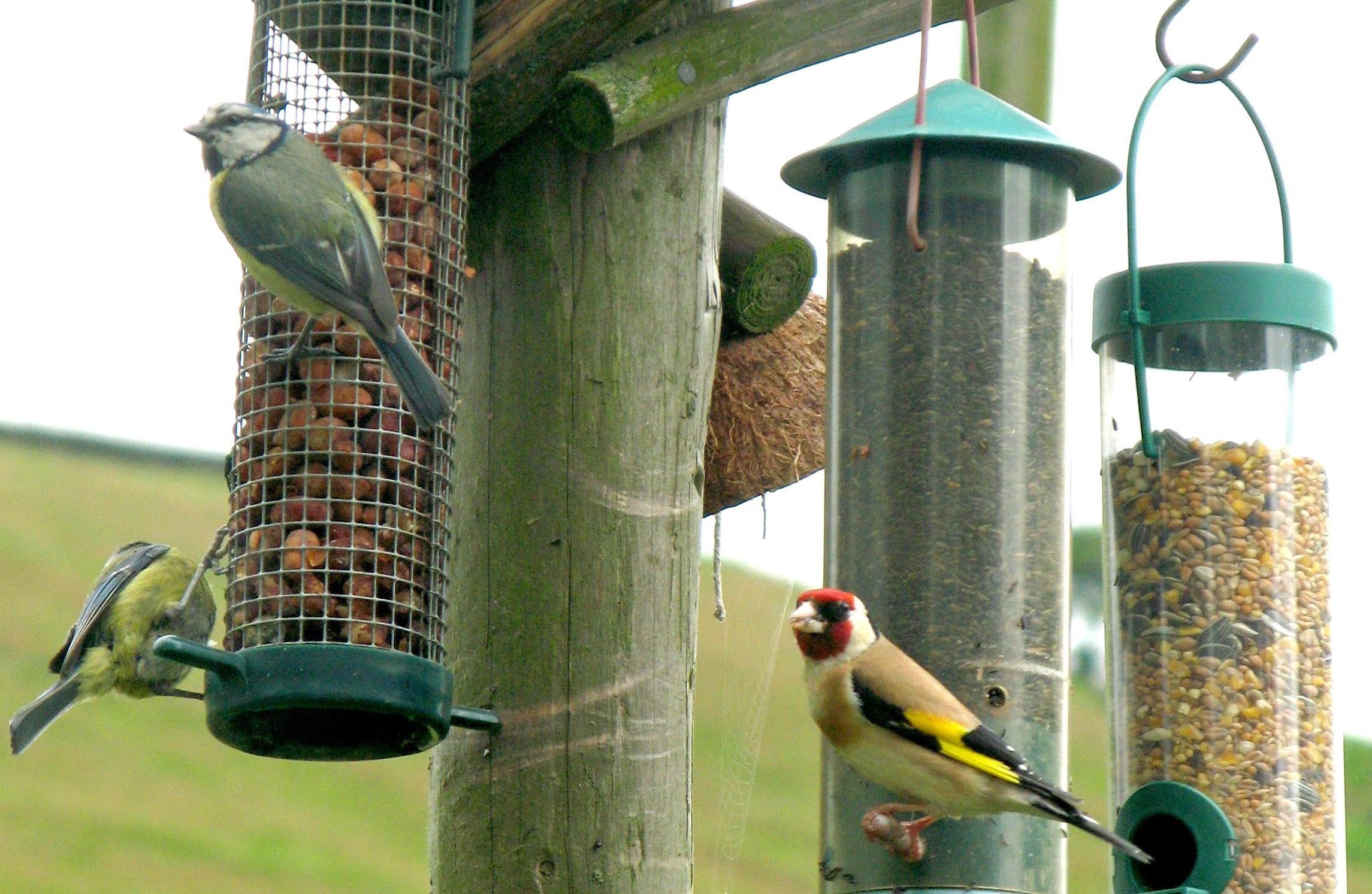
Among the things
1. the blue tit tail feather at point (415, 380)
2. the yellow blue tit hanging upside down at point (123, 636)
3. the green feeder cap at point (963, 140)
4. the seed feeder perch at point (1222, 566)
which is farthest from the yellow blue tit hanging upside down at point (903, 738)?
the yellow blue tit hanging upside down at point (123, 636)

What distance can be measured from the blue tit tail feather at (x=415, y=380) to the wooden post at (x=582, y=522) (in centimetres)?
18

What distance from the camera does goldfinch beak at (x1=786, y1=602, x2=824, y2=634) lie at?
170 inches

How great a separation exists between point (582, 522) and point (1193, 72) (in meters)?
1.78

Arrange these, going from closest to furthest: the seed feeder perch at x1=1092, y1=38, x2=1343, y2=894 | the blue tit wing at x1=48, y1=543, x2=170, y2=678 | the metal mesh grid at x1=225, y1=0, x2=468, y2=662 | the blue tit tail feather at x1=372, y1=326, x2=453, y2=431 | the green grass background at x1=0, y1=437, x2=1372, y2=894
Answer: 1. the blue tit tail feather at x1=372, y1=326, x2=453, y2=431
2. the metal mesh grid at x1=225, y1=0, x2=468, y2=662
3. the seed feeder perch at x1=1092, y1=38, x2=1343, y2=894
4. the blue tit wing at x1=48, y1=543, x2=170, y2=678
5. the green grass background at x1=0, y1=437, x2=1372, y2=894

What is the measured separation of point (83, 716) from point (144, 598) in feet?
57.0

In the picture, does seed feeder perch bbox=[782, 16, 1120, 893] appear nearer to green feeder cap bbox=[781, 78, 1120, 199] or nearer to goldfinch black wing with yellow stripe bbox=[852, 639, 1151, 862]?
green feeder cap bbox=[781, 78, 1120, 199]

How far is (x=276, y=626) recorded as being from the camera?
13.5 ft

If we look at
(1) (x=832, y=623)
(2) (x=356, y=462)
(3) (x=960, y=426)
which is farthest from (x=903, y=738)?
(2) (x=356, y=462)

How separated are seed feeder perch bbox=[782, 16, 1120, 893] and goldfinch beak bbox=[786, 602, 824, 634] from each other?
9.1 inches

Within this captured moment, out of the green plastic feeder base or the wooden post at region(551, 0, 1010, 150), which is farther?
the wooden post at region(551, 0, 1010, 150)

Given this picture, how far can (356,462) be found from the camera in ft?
13.8

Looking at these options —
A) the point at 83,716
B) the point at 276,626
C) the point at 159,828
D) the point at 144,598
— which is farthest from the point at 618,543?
the point at 83,716

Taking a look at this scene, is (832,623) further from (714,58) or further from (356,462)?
(714,58)

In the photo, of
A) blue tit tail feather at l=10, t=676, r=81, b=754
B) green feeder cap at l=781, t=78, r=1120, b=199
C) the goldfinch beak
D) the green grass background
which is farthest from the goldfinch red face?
the green grass background
